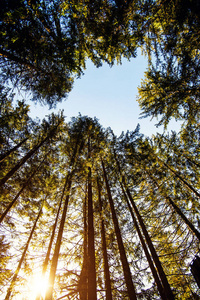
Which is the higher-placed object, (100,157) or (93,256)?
(100,157)

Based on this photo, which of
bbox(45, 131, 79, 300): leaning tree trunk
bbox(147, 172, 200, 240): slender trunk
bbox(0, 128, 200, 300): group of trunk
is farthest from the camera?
bbox(147, 172, 200, 240): slender trunk

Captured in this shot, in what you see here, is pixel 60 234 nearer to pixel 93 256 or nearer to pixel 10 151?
pixel 93 256

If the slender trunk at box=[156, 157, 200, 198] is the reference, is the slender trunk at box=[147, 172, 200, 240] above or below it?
below

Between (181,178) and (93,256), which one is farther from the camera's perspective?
(181,178)

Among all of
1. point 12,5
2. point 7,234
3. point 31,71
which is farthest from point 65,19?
point 7,234

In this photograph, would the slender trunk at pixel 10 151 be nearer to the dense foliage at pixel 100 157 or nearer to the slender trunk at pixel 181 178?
the dense foliage at pixel 100 157

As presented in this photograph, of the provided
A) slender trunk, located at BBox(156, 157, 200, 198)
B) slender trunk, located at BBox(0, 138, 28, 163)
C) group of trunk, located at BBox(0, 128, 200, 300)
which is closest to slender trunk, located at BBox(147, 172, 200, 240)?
group of trunk, located at BBox(0, 128, 200, 300)

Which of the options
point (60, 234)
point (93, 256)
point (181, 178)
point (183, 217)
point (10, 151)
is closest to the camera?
point (93, 256)

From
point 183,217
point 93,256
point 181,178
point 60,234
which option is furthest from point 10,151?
point 181,178

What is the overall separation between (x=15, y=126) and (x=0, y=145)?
7.31 ft

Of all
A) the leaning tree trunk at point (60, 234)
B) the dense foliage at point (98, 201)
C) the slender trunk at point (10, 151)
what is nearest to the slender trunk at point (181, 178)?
the dense foliage at point (98, 201)

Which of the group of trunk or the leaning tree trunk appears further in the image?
the group of trunk

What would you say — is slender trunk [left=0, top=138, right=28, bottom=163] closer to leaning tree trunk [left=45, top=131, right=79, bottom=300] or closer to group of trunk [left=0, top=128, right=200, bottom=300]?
group of trunk [left=0, top=128, right=200, bottom=300]

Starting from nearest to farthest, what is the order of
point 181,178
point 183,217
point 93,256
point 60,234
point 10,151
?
1. point 93,256
2. point 60,234
3. point 183,217
4. point 10,151
5. point 181,178
